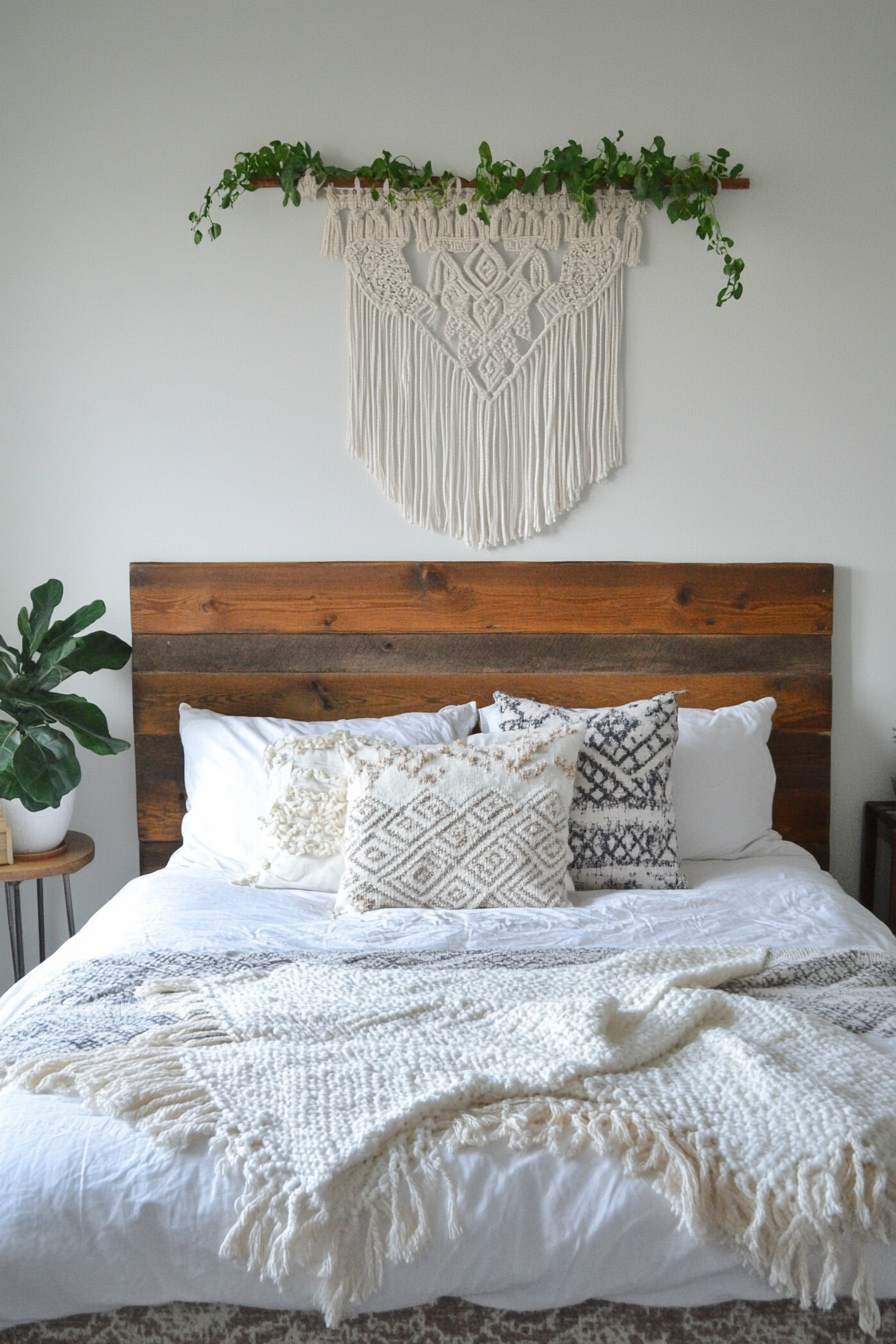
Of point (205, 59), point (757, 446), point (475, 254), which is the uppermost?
point (205, 59)

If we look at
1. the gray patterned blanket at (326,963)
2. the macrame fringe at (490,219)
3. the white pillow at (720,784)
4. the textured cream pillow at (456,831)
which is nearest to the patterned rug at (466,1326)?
the gray patterned blanket at (326,963)

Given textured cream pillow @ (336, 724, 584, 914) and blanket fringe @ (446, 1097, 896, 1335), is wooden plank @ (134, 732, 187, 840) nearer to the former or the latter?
textured cream pillow @ (336, 724, 584, 914)

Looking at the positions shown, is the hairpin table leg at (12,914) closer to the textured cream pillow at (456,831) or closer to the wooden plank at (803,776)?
the textured cream pillow at (456,831)

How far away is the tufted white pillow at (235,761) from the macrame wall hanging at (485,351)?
496mm

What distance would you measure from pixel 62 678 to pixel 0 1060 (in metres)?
1.23

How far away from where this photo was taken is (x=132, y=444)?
8.92 ft

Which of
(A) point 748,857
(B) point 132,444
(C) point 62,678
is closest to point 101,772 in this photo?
(C) point 62,678

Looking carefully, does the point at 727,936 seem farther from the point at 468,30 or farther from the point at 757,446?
the point at 468,30

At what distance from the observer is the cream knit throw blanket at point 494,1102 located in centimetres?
113

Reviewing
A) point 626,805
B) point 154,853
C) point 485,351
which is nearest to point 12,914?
point 154,853

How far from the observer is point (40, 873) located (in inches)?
96.0

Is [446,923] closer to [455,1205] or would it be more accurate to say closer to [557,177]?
[455,1205]

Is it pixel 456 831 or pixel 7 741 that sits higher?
pixel 7 741

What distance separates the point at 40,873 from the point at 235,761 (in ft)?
1.62
